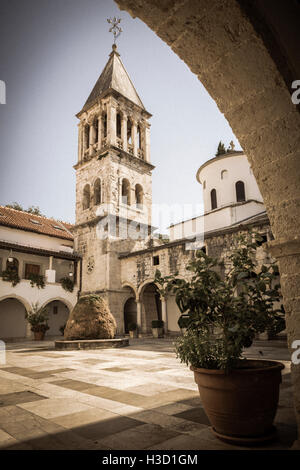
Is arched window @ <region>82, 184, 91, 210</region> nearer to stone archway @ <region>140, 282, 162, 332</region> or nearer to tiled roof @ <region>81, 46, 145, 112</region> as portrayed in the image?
tiled roof @ <region>81, 46, 145, 112</region>

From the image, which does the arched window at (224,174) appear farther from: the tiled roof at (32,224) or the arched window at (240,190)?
A: the tiled roof at (32,224)

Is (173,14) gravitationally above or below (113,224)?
below

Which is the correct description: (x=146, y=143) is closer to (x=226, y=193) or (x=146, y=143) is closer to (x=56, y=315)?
(x=226, y=193)

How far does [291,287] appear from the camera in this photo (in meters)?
2.52

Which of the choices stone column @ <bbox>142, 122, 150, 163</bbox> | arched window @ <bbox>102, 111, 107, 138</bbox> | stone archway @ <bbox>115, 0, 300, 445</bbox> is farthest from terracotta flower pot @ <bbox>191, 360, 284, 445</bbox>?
arched window @ <bbox>102, 111, 107, 138</bbox>

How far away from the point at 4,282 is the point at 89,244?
6.15 metres

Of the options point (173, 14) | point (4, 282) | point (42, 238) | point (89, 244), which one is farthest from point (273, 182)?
point (42, 238)

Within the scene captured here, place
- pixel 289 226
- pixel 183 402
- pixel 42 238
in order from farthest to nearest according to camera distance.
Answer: pixel 42 238 < pixel 183 402 < pixel 289 226

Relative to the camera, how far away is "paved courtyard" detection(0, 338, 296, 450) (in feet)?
8.15

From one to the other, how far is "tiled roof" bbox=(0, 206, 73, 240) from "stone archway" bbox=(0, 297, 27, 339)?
5.01 m

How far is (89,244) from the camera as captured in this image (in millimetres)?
22719

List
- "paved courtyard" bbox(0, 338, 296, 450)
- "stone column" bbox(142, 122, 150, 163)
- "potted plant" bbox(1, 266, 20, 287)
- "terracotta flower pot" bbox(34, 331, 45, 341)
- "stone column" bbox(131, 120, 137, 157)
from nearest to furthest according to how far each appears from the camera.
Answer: "paved courtyard" bbox(0, 338, 296, 450) < "terracotta flower pot" bbox(34, 331, 45, 341) < "potted plant" bbox(1, 266, 20, 287) < "stone column" bbox(131, 120, 137, 157) < "stone column" bbox(142, 122, 150, 163)

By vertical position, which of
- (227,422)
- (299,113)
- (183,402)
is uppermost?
(299,113)

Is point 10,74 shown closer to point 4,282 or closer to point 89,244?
point 4,282
